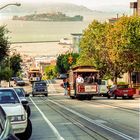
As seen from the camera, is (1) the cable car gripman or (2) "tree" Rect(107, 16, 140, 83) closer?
(1) the cable car gripman

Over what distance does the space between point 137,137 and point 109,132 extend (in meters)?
2.15

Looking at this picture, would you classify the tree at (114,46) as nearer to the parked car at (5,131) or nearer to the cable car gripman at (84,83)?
the cable car gripman at (84,83)

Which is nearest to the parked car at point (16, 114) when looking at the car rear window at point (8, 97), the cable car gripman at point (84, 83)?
the car rear window at point (8, 97)

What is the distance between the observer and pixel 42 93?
255ft

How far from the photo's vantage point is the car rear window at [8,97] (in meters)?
17.5

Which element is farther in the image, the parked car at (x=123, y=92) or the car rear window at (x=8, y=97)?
the parked car at (x=123, y=92)

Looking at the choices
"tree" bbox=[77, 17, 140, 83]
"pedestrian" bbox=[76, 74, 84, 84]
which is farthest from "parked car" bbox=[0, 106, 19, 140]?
"tree" bbox=[77, 17, 140, 83]

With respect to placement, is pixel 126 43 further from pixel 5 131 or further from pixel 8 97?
pixel 5 131

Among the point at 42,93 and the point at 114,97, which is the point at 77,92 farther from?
the point at 42,93

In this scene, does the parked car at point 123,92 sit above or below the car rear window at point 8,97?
below

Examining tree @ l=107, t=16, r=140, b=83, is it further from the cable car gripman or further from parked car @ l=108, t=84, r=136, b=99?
the cable car gripman

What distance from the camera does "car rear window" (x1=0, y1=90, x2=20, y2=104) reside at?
1746 cm

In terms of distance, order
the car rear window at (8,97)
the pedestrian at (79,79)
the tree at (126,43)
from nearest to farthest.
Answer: the car rear window at (8,97) → the pedestrian at (79,79) → the tree at (126,43)

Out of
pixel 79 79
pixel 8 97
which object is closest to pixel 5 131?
pixel 8 97
